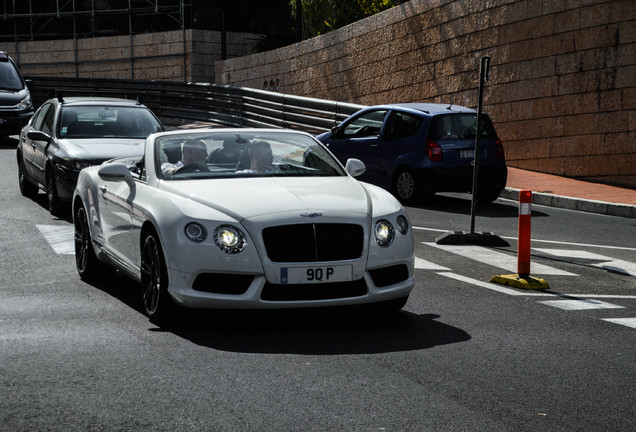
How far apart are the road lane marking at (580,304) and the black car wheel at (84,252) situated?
3689 mm

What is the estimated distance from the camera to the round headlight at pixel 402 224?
7340 millimetres

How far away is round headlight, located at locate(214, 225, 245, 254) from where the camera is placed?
685 cm

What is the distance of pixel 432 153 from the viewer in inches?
621

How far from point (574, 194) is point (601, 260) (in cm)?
606

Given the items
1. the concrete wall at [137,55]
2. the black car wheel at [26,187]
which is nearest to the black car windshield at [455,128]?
the black car wheel at [26,187]

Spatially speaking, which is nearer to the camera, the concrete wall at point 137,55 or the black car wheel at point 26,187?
the black car wheel at point 26,187

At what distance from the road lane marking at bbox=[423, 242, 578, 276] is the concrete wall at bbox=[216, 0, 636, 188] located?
780cm

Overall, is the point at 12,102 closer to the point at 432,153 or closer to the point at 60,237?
the point at 432,153

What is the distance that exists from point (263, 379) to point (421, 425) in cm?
113

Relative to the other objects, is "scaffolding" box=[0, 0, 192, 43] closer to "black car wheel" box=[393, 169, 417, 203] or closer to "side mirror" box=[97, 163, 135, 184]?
"black car wheel" box=[393, 169, 417, 203]

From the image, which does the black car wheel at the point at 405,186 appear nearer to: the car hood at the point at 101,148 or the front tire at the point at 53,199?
the car hood at the point at 101,148

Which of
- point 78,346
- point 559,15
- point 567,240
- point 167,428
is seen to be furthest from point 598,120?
point 167,428

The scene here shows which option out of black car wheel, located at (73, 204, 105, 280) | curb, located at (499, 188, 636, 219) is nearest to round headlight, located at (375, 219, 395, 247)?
black car wheel, located at (73, 204, 105, 280)

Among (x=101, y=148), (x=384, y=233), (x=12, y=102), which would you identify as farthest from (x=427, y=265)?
(x=12, y=102)
